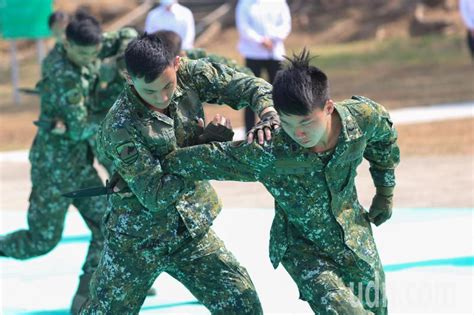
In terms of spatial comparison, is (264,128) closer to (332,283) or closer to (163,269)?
(332,283)

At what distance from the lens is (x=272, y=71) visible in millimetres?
13109

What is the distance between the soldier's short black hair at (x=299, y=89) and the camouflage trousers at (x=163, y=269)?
36.0 inches

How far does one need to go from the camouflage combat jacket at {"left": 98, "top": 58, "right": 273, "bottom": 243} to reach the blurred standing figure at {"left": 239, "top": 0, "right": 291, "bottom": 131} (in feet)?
25.9

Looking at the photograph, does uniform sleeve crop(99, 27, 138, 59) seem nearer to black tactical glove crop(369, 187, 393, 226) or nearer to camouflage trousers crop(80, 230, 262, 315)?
camouflage trousers crop(80, 230, 262, 315)

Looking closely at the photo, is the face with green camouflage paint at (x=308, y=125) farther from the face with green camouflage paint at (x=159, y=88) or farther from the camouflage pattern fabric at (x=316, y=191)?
the face with green camouflage paint at (x=159, y=88)

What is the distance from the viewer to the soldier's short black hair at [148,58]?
464cm

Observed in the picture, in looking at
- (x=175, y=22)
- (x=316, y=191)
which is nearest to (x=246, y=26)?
(x=175, y=22)

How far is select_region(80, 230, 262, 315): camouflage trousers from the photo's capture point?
194 inches

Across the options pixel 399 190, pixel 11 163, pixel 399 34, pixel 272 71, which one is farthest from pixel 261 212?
pixel 399 34

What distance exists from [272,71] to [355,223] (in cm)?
840

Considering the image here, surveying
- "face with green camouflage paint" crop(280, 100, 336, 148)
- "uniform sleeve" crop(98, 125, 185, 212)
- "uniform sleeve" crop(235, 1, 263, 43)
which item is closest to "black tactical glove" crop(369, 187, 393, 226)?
"face with green camouflage paint" crop(280, 100, 336, 148)

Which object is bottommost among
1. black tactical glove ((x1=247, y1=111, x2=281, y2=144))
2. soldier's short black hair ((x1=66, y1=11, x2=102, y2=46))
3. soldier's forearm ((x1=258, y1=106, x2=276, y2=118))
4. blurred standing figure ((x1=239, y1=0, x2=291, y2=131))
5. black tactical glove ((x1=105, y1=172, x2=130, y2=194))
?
blurred standing figure ((x1=239, y1=0, x2=291, y2=131))

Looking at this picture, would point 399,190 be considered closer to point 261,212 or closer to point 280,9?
point 261,212

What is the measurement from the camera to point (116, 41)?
7.72 metres
